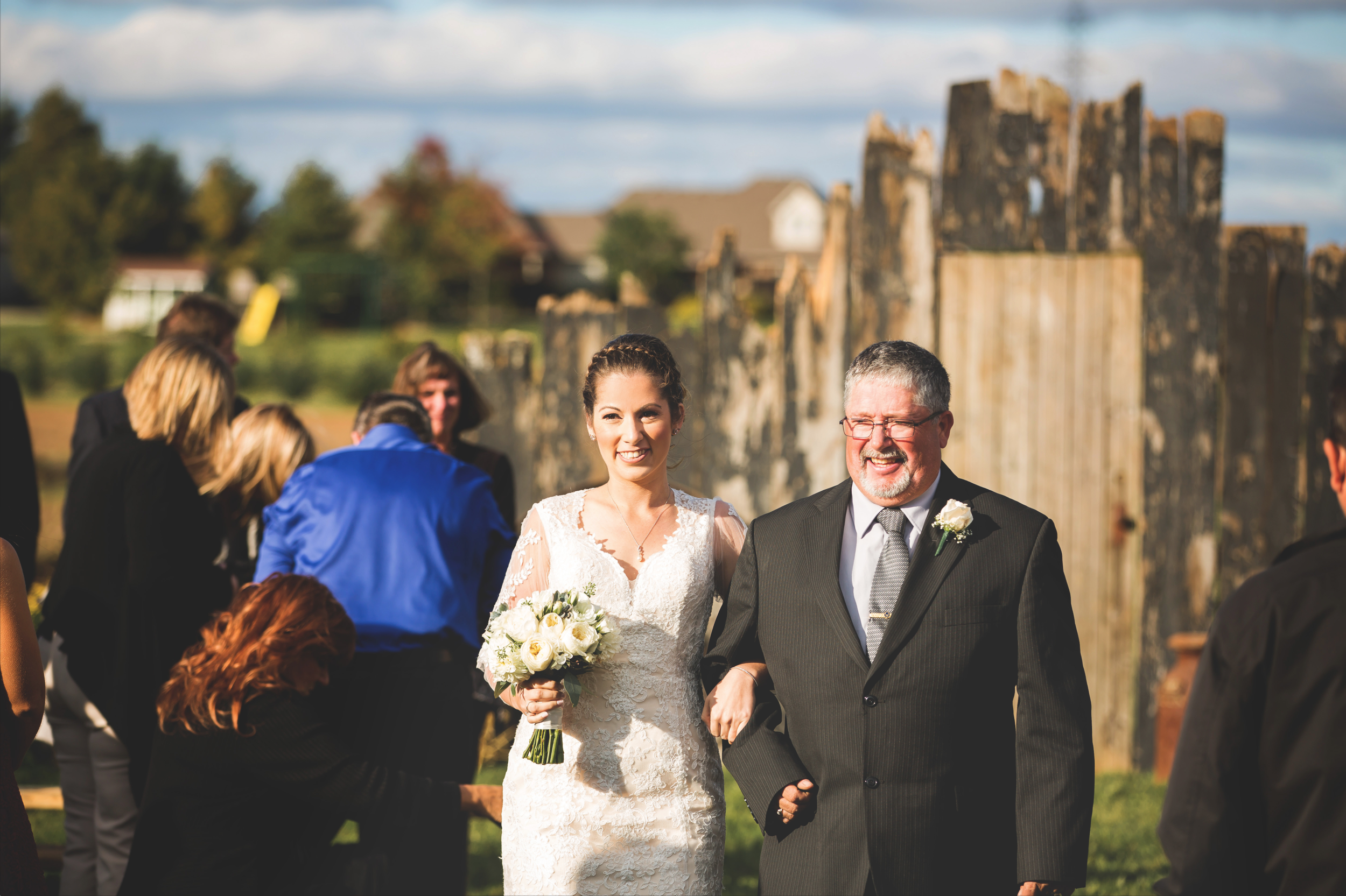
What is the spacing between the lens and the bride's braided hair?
3.44 metres

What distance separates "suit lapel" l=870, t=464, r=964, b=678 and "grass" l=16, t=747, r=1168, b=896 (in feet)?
7.71

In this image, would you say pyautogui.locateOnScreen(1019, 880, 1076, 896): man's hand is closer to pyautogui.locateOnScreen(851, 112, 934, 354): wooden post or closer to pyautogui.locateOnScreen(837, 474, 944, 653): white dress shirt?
pyautogui.locateOnScreen(837, 474, 944, 653): white dress shirt

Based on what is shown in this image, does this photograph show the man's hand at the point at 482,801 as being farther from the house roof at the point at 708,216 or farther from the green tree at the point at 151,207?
the house roof at the point at 708,216

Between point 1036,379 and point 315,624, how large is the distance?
4.73m

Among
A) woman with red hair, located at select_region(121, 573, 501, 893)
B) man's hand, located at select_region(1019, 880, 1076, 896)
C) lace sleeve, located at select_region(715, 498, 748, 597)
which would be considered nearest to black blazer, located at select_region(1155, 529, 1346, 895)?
man's hand, located at select_region(1019, 880, 1076, 896)

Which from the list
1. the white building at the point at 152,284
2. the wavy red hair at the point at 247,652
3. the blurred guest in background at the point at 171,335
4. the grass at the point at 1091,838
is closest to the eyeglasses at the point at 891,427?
the wavy red hair at the point at 247,652

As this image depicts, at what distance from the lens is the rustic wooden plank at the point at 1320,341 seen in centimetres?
691

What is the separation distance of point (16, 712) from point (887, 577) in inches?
94.6

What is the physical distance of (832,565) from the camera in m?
3.10

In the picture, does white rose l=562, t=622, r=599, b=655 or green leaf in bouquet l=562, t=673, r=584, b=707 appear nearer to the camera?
white rose l=562, t=622, r=599, b=655

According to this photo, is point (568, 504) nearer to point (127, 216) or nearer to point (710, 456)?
point (710, 456)

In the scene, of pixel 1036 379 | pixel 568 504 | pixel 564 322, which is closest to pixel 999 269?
pixel 1036 379

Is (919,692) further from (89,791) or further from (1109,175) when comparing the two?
(1109,175)

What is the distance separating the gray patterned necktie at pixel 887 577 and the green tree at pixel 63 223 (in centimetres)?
4937
